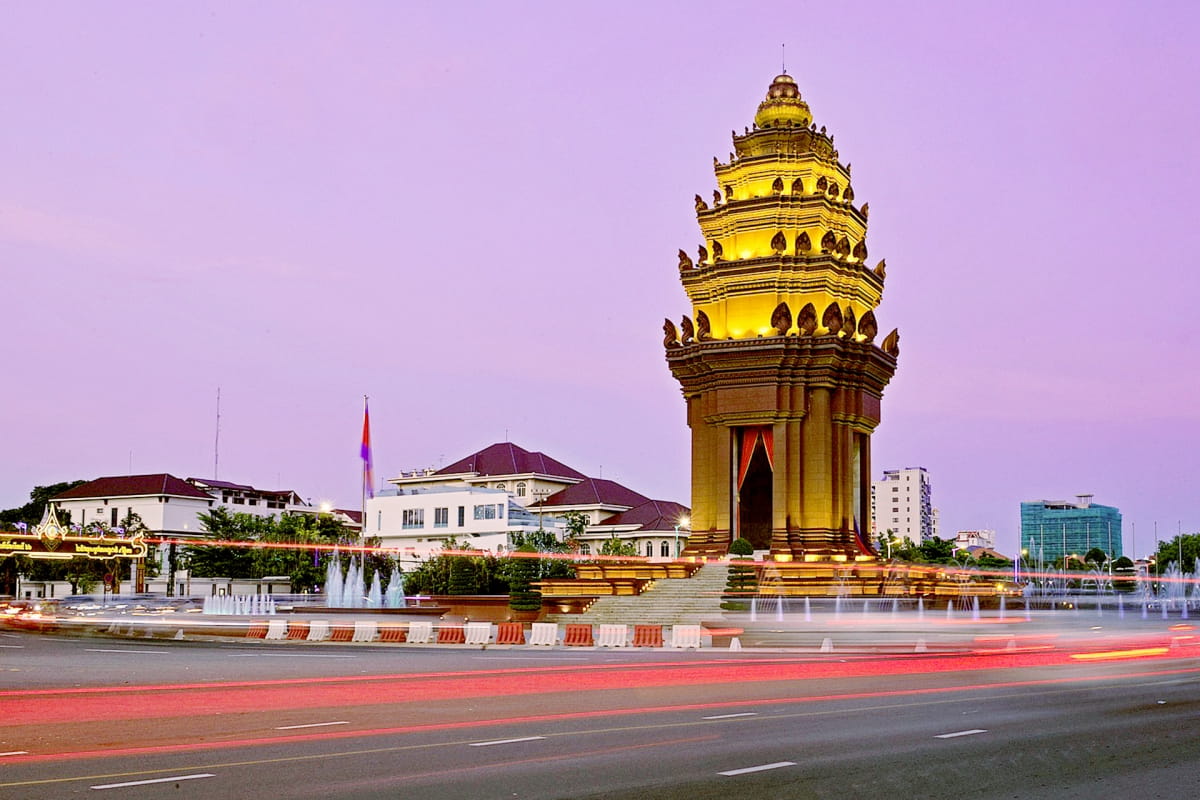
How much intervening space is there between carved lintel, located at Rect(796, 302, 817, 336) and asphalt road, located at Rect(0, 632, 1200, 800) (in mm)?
31242

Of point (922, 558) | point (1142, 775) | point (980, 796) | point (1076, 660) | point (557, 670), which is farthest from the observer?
point (922, 558)

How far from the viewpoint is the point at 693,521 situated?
197ft

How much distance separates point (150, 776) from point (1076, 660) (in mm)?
24335

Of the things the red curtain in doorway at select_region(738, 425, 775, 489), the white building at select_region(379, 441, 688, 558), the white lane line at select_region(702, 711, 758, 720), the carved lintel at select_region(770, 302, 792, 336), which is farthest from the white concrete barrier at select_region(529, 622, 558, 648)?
the white building at select_region(379, 441, 688, 558)

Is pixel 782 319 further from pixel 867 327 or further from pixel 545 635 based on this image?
pixel 545 635

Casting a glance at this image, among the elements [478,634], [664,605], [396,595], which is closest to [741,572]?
[664,605]

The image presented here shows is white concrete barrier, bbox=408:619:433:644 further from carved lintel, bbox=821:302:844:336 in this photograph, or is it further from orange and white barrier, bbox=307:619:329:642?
carved lintel, bbox=821:302:844:336

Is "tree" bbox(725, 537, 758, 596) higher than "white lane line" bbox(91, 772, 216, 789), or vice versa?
"tree" bbox(725, 537, 758, 596)

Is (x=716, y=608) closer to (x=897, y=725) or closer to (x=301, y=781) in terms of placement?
(x=897, y=725)

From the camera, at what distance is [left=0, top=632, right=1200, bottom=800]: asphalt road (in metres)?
11.8

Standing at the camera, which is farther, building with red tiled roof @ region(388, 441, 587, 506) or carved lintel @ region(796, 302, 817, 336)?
building with red tiled roof @ region(388, 441, 587, 506)

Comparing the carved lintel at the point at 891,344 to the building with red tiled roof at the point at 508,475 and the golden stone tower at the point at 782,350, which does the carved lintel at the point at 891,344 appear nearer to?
the golden stone tower at the point at 782,350

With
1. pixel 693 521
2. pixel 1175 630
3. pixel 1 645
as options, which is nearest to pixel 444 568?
pixel 693 521

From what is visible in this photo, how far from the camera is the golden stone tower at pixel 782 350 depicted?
5731 cm
